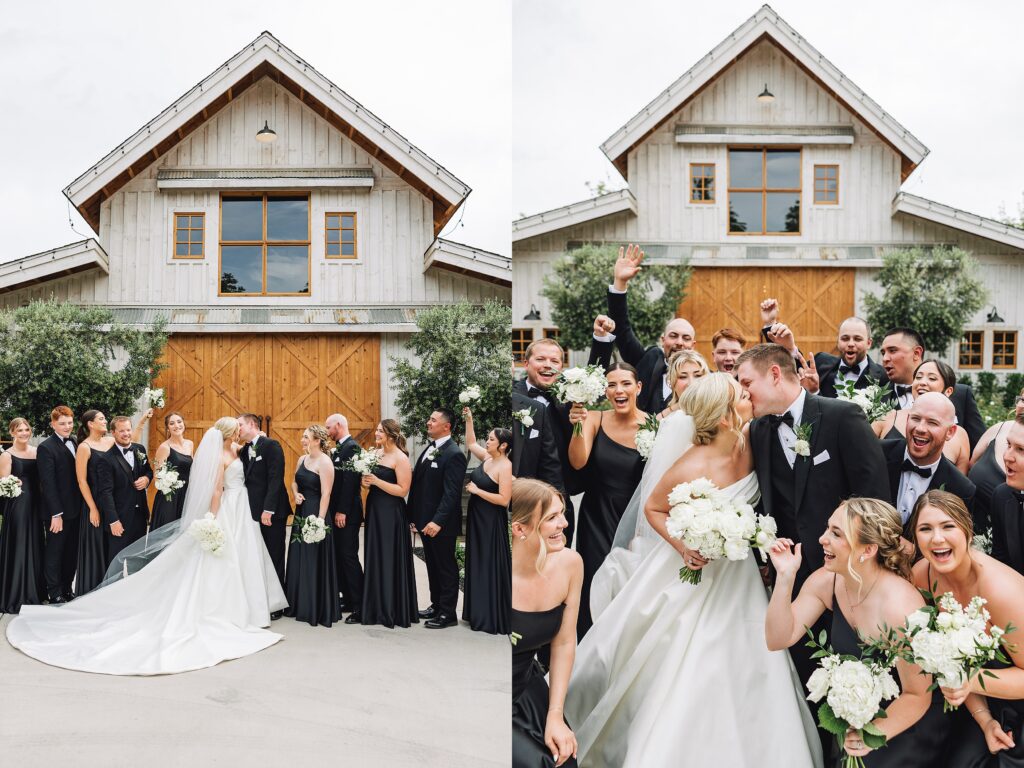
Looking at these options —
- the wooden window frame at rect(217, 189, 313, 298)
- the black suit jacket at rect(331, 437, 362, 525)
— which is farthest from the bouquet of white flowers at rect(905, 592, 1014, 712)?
the wooden window frame at rect(217, 189, 313, 298)

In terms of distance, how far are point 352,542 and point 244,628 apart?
839mm

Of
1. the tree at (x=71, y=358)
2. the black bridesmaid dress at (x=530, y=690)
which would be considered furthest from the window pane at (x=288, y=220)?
the black bridesmaid dress at (x=530, y=690)

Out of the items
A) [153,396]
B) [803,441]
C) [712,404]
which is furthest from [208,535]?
[803,441]

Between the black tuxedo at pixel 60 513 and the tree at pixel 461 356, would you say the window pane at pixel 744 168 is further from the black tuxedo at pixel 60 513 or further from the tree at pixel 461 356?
the black tuxedo at pixel 60 513

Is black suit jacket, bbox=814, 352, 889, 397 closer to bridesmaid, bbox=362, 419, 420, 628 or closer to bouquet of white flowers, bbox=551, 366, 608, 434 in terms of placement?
bouquet of white flowers, bbox=551, 366, 608, 434

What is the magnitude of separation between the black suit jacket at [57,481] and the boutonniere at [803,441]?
4439 millimetres

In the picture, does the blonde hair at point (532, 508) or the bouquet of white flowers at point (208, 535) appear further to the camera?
the bouquet of white flowers at point (208, 535)

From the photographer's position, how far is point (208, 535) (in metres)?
4.82

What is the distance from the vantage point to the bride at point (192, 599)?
4480 millimetres

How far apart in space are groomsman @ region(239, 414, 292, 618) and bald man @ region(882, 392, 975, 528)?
3.61 metres

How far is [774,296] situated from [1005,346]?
0.92 m

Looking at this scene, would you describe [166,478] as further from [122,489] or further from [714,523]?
[714,523]

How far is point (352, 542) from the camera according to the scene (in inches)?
196

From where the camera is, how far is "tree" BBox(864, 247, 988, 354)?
3.09 m
